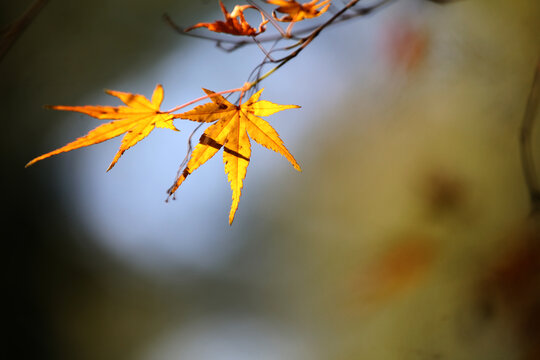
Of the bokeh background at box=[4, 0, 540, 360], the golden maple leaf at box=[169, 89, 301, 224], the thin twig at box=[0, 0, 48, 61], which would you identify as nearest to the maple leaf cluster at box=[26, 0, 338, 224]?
the golden maple leaf at box=[169, 89, 301, 224]

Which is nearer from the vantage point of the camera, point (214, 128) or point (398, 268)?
point (214, 128)

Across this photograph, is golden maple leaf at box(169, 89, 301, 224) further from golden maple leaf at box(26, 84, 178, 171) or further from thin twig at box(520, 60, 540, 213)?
thin twig at box(520, 60, 540, 213)

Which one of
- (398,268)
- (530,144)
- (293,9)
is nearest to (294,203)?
(398,268)

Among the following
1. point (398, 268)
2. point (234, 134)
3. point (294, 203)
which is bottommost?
point (398, 268)

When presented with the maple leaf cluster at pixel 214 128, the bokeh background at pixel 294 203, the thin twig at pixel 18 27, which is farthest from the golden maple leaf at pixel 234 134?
the bokeh background at pixel 294 203

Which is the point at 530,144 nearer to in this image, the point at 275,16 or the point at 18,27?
the point at 275,16
